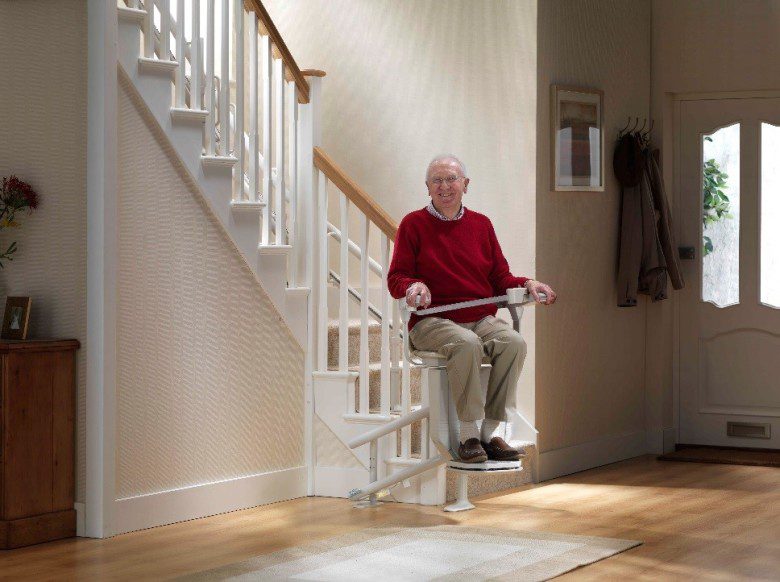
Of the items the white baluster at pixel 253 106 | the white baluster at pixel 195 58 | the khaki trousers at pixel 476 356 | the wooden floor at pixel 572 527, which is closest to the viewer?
the wooden floor at pixel 572 527

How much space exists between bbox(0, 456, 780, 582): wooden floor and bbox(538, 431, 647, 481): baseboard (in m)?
0.09

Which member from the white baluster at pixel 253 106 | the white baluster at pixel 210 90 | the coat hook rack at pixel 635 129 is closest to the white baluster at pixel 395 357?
the white baluster at pixel 253 106

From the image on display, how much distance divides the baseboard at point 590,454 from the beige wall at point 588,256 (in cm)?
4

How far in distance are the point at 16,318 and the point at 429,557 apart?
1.77 metres

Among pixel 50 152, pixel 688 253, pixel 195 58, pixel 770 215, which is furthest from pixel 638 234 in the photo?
pixel 50 152

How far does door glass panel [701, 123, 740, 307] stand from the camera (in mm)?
7383

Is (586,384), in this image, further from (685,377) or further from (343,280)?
(343,280)

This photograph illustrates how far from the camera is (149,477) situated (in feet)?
16.4

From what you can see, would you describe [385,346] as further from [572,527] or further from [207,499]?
[572,527]

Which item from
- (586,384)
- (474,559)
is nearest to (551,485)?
(586,384)

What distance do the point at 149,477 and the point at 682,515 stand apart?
218 cm

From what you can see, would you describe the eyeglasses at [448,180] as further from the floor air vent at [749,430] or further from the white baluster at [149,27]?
the floor air vent at [749,430]

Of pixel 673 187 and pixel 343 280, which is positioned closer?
pixel 343 280

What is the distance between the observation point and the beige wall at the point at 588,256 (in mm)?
6414
